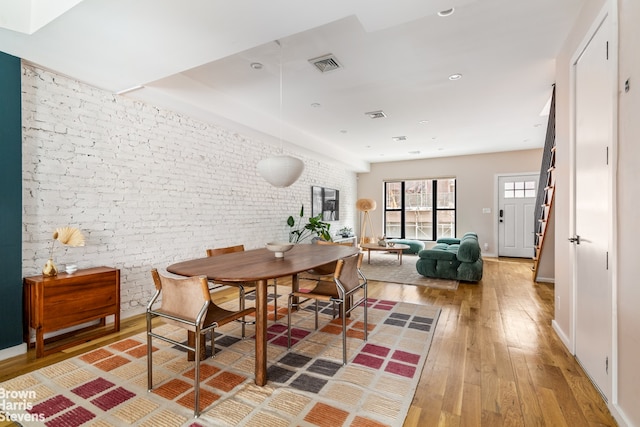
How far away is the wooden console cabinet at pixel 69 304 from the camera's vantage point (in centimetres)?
231

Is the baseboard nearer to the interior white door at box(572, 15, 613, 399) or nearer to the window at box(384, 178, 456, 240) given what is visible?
the interior white door at box(572, 15, 613, 399)

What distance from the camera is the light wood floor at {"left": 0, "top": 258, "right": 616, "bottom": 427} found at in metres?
1.66

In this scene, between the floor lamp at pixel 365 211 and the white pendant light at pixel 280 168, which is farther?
the floor lamp at pixel 365 211

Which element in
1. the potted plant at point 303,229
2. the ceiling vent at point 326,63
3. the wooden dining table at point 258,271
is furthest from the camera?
the potted plant at point 303,229

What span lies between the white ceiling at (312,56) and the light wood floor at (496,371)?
7.93 ft

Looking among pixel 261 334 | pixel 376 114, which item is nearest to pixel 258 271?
pixel 261 334

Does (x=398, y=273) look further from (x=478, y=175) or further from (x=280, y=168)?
(x=478, y=175)

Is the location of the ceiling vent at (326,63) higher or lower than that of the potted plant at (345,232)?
higher

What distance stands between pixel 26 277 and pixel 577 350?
4.49m

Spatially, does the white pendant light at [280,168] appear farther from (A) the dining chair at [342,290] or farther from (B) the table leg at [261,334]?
(B) the table leg at [261,334]

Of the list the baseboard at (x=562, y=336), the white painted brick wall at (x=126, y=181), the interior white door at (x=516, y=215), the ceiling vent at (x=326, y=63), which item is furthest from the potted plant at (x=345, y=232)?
the baseboard at (x=562, y=336)

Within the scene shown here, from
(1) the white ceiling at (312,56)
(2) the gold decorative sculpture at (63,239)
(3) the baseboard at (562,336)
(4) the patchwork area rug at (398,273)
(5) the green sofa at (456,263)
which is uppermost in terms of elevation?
(1) the white ceiling at (312,56)

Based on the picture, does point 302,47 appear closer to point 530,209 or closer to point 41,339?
point 41,339

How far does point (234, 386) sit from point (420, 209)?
25.2ft
